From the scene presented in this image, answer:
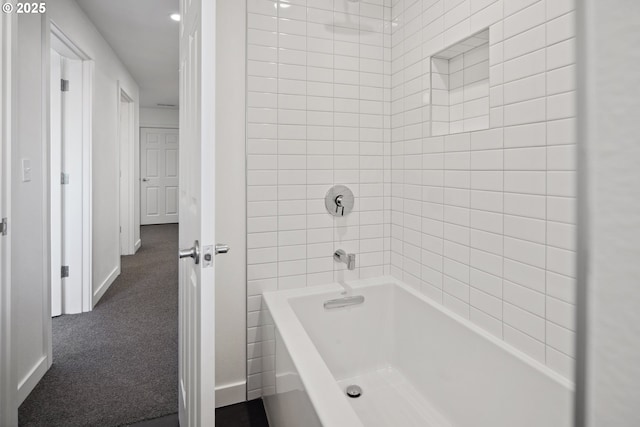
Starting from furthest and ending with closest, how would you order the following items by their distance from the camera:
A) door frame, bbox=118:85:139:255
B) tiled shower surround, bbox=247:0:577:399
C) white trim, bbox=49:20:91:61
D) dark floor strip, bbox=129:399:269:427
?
door frame, bbox=118:85:139:255
white trim, bbox=49:20:91:61
dark floor strip, bbox=129:399:269:427
tiled shower surround, bbox=247:0:577:399

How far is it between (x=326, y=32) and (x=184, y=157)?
107cm

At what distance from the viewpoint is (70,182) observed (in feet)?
9.25

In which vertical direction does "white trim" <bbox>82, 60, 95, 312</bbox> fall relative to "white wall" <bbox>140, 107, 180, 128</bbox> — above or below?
below

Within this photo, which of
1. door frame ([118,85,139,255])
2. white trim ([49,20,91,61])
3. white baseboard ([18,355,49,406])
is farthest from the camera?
door frame ([118,85,139,255])

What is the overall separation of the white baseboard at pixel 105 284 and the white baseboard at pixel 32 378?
1036mm

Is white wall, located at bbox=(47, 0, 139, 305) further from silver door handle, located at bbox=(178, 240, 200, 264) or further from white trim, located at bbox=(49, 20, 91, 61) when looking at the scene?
silver door handle, located at bbox=(178, 240, 200, 264)

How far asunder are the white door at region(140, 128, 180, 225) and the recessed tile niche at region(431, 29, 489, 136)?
21.6 feet

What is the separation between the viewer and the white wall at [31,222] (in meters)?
1.71

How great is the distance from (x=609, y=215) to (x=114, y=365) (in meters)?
2.57

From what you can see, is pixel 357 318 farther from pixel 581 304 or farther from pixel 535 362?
pixel 581 304

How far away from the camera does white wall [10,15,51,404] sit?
67.4 inches

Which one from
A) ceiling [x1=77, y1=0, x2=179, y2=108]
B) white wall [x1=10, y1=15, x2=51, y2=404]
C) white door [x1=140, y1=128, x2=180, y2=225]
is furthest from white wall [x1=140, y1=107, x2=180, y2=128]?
white wall [x1=10, y1=15, x2=51, y2=404]

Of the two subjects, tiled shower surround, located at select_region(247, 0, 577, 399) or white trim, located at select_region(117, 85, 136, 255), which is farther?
white trim, located at select_region(117, 85, 136, 255)

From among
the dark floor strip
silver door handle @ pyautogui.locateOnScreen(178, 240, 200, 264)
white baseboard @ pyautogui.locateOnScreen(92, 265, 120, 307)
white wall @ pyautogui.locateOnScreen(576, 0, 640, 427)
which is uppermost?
white wall @ pyautogui.locateOnScreen(576, 0, 640, 427)
